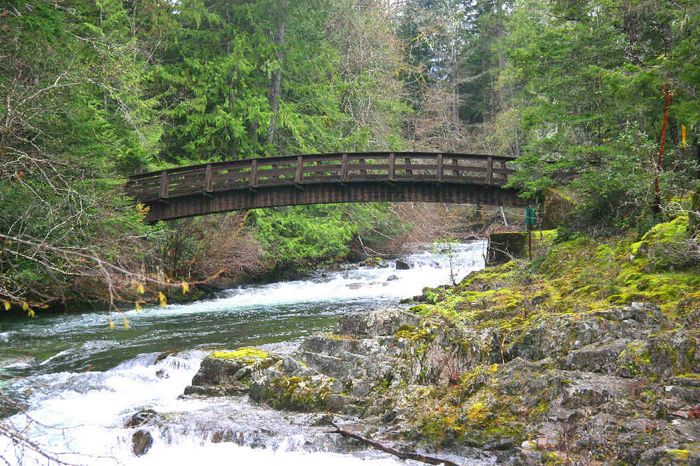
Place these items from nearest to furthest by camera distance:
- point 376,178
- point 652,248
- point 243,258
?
point 652,248, point 376,178, point 243,258

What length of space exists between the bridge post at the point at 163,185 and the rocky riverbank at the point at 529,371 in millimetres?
12263

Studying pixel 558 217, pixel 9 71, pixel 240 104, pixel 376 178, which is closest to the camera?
pixel 9 71

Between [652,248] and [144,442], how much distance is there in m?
7.83

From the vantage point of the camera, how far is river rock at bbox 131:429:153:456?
7.61 metres

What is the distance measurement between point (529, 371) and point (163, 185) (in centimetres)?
1669

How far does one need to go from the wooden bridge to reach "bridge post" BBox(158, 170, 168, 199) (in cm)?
3

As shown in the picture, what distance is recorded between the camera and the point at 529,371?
7.29 meters

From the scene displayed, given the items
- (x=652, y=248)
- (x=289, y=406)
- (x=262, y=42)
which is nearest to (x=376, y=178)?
(x=262, y=42)

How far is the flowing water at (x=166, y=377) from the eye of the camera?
7363mm

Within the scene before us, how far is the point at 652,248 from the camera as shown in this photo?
32.6 feet

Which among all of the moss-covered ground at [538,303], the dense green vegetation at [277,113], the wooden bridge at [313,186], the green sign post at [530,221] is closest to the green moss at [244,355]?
the dense green vegetation at [277,113]

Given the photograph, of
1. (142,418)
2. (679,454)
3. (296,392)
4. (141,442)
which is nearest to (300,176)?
(296,392)

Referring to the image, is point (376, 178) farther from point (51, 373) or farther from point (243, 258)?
point (51, 373)

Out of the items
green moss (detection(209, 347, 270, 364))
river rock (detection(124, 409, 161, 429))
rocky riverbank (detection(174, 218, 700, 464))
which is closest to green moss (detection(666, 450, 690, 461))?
rocky riverbank (detection(174, 218, 700, 464))
